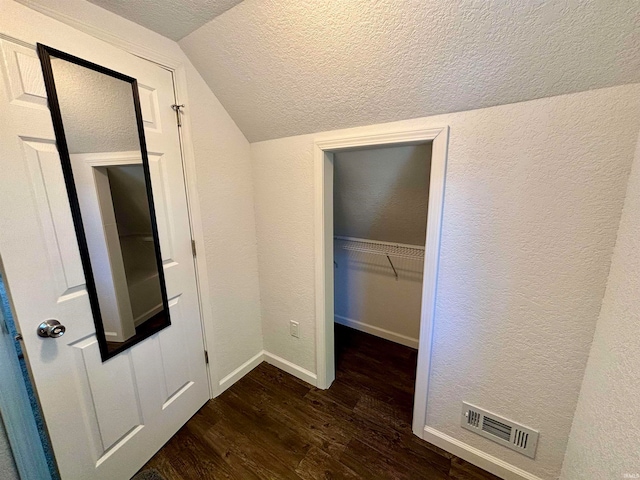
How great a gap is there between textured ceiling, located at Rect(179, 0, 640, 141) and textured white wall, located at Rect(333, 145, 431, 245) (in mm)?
385

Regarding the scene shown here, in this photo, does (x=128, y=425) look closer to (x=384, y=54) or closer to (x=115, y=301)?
(x=115, y=301)

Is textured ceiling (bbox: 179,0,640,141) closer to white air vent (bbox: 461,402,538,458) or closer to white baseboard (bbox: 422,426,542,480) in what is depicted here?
white air vent (bbox: 461,402,538,458)

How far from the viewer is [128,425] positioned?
1.22 metres

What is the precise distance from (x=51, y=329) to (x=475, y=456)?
6.58 feet

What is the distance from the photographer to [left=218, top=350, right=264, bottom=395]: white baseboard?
70.1 inches

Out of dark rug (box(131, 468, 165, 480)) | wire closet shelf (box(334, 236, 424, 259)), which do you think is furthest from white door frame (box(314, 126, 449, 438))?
dark rug (box(131, 468, 165, 480))

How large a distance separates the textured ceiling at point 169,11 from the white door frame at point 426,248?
28.8 inches

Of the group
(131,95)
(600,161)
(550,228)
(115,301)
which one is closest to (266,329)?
(115,301)

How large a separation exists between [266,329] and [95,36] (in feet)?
6.34

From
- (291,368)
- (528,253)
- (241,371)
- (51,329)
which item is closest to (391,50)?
(528,253)

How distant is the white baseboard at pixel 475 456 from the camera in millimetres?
1197

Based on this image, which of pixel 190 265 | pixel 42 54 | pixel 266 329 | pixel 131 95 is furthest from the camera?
pixel 266 329

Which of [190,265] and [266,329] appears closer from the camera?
[190,265]

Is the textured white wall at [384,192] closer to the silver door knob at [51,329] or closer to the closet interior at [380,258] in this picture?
the closet interior at [380,258]
